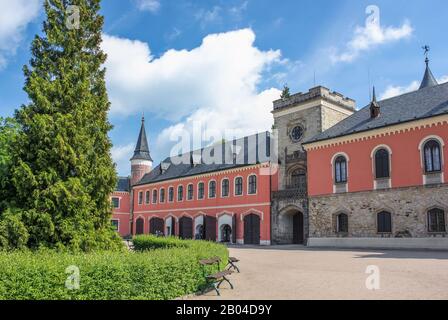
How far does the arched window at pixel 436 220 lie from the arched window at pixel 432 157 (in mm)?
2284

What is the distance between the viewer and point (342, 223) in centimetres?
2556

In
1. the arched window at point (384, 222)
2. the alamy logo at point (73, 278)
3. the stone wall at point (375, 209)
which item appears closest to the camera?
the alamy logo at point (73, 278)

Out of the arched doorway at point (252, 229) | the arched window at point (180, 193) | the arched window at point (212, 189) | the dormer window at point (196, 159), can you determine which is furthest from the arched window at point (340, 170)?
the arched window at point (180, 193)

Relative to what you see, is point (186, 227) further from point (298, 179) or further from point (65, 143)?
point (65, 143)

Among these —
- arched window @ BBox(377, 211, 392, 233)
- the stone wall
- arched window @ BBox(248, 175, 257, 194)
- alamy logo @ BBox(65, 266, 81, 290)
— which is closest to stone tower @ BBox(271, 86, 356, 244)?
arched window @ BBox(248, 175, 257, 194)

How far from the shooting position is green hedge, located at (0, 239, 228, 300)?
7215mm

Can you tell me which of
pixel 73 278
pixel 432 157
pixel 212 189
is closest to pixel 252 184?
pixel 212 189

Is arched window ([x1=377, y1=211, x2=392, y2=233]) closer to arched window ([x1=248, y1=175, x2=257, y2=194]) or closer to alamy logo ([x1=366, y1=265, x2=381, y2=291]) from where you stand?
alamy logo ([x1=366, y1=265, x2=381, y2=291])

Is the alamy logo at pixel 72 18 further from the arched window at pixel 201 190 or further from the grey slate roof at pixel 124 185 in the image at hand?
the grey slate roof at pixel 124 185

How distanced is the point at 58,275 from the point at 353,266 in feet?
34.7

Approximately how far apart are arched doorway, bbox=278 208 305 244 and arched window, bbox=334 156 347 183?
5.28 metres

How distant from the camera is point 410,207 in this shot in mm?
22281

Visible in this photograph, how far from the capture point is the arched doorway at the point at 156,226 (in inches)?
1681

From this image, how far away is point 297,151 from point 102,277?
2489 centimetres
